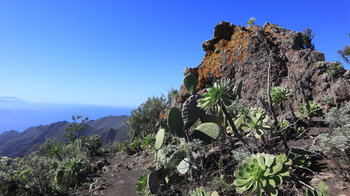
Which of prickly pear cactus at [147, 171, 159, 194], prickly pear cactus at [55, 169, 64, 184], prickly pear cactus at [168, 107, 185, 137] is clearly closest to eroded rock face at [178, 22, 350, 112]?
prickly pear cactus at [168, 107, 185, 137]

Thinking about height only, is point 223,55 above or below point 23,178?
above

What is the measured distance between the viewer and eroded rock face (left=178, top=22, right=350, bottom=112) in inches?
175

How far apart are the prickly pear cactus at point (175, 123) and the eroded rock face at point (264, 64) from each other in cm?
195

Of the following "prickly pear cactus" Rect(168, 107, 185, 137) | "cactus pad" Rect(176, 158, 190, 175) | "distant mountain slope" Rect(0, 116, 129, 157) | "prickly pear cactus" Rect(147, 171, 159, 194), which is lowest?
"distant mountain slope" Rect(0, 116, 129, 157)

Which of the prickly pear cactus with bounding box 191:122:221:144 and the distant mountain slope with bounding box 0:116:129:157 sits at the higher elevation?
the prickly pear cactus with bounding box 191:122:221:144

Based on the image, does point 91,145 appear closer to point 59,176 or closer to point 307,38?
point 59,176

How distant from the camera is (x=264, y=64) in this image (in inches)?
219

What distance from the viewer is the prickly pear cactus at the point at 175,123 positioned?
11.6 feet

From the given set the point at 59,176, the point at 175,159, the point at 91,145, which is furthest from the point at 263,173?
the point at 91,145

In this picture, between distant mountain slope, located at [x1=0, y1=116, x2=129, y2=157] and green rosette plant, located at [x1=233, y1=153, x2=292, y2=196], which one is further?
distant mountain slope, located at [x1=0, y1=116, x2=129, y2=157]

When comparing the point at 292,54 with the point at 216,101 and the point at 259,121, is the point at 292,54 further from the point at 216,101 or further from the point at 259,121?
the point at 216,101

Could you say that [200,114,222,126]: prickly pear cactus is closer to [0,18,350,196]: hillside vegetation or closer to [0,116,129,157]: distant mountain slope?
[0,18,350,196]: hillside vegetation

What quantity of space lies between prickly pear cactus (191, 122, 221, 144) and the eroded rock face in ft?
4.93

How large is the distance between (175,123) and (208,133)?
68cm
